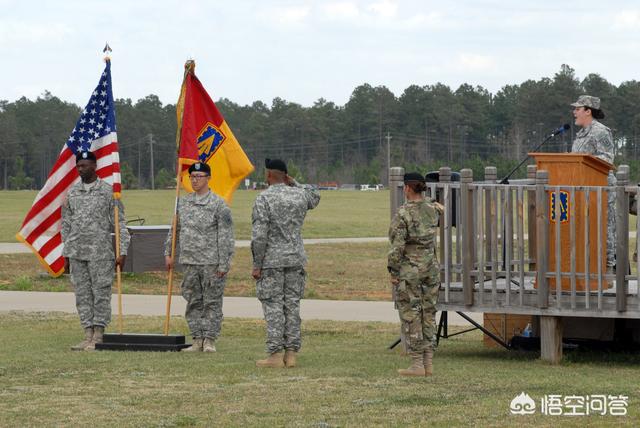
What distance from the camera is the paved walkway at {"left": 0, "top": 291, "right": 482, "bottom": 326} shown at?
16.9 metres

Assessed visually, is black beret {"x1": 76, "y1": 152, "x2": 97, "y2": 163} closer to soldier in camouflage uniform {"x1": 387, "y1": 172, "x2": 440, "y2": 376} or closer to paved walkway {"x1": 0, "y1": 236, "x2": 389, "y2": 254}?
soldier in camouflage uniform {"x1": 387, "y1": 172, "x2": 440, "y2": 376}

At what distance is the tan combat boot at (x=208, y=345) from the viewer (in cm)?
1284

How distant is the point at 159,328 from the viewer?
1555 centimetres

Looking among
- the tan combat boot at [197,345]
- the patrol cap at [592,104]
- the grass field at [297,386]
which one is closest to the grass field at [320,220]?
the tan combat boot at [197,345]

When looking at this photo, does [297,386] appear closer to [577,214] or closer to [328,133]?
[577,214]

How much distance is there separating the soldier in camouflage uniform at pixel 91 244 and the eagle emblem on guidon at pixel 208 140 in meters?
1.00

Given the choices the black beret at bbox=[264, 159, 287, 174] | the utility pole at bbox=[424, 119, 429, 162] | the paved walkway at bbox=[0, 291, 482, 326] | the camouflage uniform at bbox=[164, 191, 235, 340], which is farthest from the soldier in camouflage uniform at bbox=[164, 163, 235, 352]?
the utility pole at bbox=[424, 119, 429, 162]

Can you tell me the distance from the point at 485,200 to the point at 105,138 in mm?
4186

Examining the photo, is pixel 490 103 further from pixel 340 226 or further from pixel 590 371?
pixel 590 371

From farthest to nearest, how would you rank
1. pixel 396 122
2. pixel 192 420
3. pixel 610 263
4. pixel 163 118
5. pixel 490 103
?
pixel 163 118 < pixel 396 122 < pixel 490 103 < pixel 610 263 < pixel 192 420

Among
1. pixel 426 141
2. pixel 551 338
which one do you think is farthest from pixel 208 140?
pixel 426 141

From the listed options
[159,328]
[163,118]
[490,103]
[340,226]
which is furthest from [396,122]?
[159,328]

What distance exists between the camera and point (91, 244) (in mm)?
13320

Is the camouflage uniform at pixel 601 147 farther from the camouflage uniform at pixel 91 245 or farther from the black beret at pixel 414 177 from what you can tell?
the camouflage uniform at pixel 91 245
